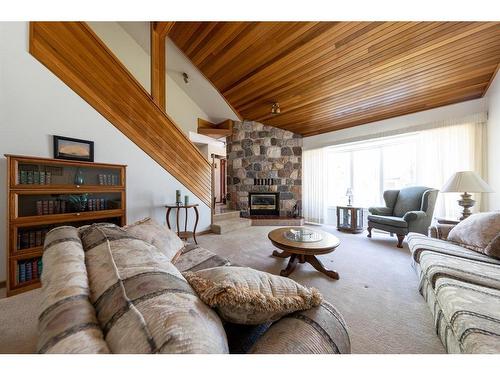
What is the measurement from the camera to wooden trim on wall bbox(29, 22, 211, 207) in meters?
2.06

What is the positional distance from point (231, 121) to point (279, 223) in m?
2.90

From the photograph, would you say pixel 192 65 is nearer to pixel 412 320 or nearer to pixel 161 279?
pixel 161 279

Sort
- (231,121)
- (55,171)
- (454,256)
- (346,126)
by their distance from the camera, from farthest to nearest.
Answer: (231,121) → (346,126) → (55,171) → (454,256)

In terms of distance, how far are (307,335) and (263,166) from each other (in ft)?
15.0

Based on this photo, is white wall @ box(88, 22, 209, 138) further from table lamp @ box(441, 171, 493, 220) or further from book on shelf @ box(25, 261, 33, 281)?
table lamp @ box(441, 171, 493, 220)

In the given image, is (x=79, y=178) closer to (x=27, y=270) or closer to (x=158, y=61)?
(x=27, y=270)

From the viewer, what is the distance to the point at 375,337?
125 cm

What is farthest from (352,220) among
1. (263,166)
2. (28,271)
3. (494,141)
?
(28,271)

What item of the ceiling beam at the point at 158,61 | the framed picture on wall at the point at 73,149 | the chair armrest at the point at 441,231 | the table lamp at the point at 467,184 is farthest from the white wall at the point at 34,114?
the table lamp at the point at 467,184

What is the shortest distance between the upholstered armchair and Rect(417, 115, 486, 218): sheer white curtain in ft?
1.33

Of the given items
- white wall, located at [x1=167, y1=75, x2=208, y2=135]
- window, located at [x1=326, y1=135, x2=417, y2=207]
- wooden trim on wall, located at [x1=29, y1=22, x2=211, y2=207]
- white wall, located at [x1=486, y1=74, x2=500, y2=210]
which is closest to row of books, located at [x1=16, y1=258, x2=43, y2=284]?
wooden trim on wall, located at [x1=29, y1=22, x2=211, y2=207]

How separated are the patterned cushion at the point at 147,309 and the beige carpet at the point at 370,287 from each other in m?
1.22

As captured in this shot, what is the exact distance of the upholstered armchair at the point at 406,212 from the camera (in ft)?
9.51
